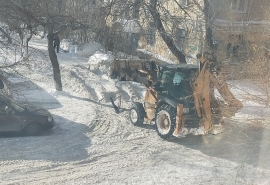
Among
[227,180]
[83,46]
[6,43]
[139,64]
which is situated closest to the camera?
[227,180]

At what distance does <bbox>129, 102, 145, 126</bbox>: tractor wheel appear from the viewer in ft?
39.2

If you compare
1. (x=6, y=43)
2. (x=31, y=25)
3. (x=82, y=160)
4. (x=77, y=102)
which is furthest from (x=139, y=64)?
(x=82, y=160)

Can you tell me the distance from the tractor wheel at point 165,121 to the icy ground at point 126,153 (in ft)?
0.96

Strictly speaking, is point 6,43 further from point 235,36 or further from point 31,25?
point 235,36

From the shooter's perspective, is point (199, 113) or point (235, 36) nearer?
point (199, 113)

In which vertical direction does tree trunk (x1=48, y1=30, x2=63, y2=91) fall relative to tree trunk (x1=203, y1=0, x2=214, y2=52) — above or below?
below

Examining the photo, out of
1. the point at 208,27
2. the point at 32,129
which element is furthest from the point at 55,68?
the point at 208,27

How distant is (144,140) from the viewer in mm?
10961

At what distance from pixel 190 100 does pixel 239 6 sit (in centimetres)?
1391

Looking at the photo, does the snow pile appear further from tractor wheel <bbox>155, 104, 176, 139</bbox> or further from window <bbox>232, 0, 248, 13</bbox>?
tractor wheel <bbox>155, 104, 176, 139</bbox>

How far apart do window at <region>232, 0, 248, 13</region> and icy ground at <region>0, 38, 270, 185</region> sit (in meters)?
11.9

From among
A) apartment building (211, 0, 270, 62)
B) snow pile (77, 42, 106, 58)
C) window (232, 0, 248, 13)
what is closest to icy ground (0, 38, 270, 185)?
apartment building (211, 0, 270, 62)

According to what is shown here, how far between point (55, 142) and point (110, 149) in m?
1.66

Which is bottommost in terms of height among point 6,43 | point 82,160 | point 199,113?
point 82,160
